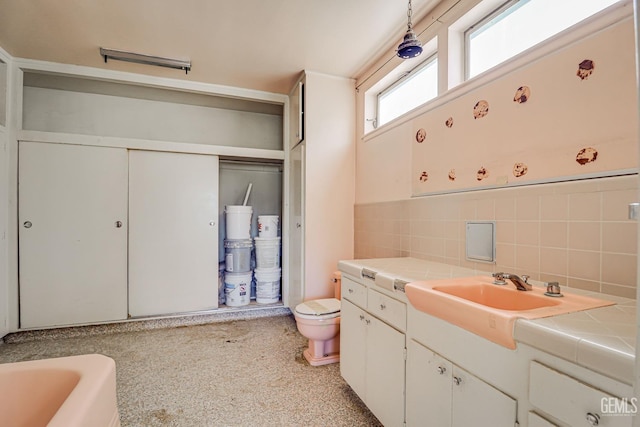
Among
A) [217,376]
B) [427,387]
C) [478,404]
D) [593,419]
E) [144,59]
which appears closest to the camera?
[593,419]

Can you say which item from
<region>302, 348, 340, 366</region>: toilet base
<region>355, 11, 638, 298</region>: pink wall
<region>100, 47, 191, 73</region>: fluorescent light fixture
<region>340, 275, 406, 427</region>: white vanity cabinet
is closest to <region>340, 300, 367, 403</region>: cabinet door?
<region>340, 275, 406, 427</region>: white vanity cabinet

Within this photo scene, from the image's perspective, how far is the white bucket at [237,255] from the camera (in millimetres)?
3432

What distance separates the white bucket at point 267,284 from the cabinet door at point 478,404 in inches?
107

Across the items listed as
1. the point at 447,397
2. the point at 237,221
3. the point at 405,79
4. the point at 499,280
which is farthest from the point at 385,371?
the point at 237,221

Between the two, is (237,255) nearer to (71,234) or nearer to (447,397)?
(71,234)

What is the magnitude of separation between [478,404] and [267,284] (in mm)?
2843

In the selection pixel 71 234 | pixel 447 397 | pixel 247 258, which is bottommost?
pixel 447 397

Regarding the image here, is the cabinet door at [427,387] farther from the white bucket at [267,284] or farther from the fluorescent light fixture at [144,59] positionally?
the fluorescent light fixture at [144,59]

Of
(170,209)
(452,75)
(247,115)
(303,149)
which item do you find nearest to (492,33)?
(452,75)

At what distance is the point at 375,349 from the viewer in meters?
1.51

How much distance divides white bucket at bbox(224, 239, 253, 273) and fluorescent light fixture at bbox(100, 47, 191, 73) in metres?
1.88

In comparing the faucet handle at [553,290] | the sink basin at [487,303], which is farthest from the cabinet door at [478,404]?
the faucet handle at [553,290]

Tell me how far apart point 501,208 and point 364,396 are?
4.09 ft

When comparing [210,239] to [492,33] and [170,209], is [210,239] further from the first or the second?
[492,33]
